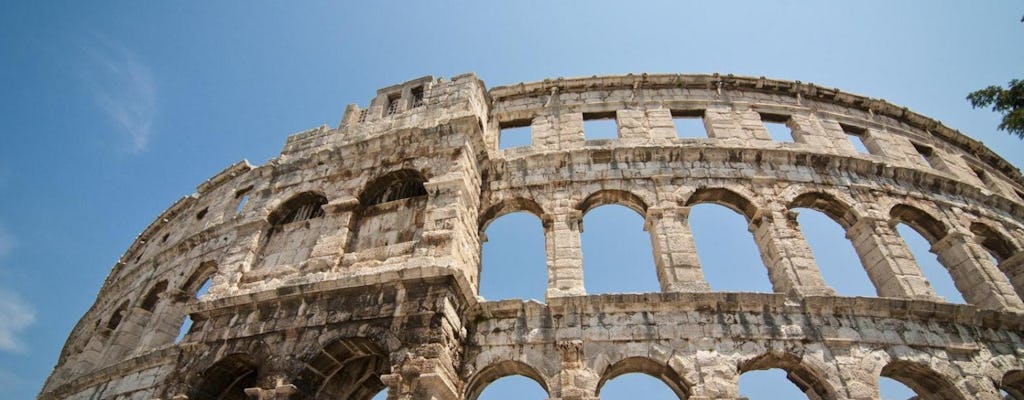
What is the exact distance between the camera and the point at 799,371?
7.56 m

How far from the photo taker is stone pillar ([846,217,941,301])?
855cm

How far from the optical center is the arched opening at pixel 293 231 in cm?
904

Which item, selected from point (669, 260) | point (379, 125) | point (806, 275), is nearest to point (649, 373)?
point (669, 260)

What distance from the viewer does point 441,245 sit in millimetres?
7824

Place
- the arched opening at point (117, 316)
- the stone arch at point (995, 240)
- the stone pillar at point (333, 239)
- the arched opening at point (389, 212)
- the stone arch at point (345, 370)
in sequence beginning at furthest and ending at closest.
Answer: the arched opening at point (117, 316)
the stone arch at point (995, 240)
the arched opening at point (389, 212)
the stone pillar at point (333, 239)
the stone arch at point (345, 370)

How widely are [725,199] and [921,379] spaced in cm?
403

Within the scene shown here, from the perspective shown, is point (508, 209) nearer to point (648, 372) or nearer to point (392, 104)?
point (648, 372)

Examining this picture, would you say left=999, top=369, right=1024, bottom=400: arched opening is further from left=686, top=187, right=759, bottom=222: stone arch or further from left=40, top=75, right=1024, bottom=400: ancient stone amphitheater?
left=686, top=187, right=759, bottom=222: stone arch

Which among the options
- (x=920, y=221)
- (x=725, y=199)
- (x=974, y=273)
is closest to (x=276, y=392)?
(x=725, y=199)

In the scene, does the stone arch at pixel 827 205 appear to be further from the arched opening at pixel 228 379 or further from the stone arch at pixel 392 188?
the arched opening at pixel 228 379

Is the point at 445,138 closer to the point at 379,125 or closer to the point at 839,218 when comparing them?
the point at 379,125

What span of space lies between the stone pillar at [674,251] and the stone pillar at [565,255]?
131cm

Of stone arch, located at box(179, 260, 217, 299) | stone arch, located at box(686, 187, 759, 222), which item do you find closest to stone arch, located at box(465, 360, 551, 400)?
stone arch, located at box(686, 187, 759, 222)

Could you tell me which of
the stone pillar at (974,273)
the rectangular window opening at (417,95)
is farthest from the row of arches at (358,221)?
the stone pillar at (974,273)
